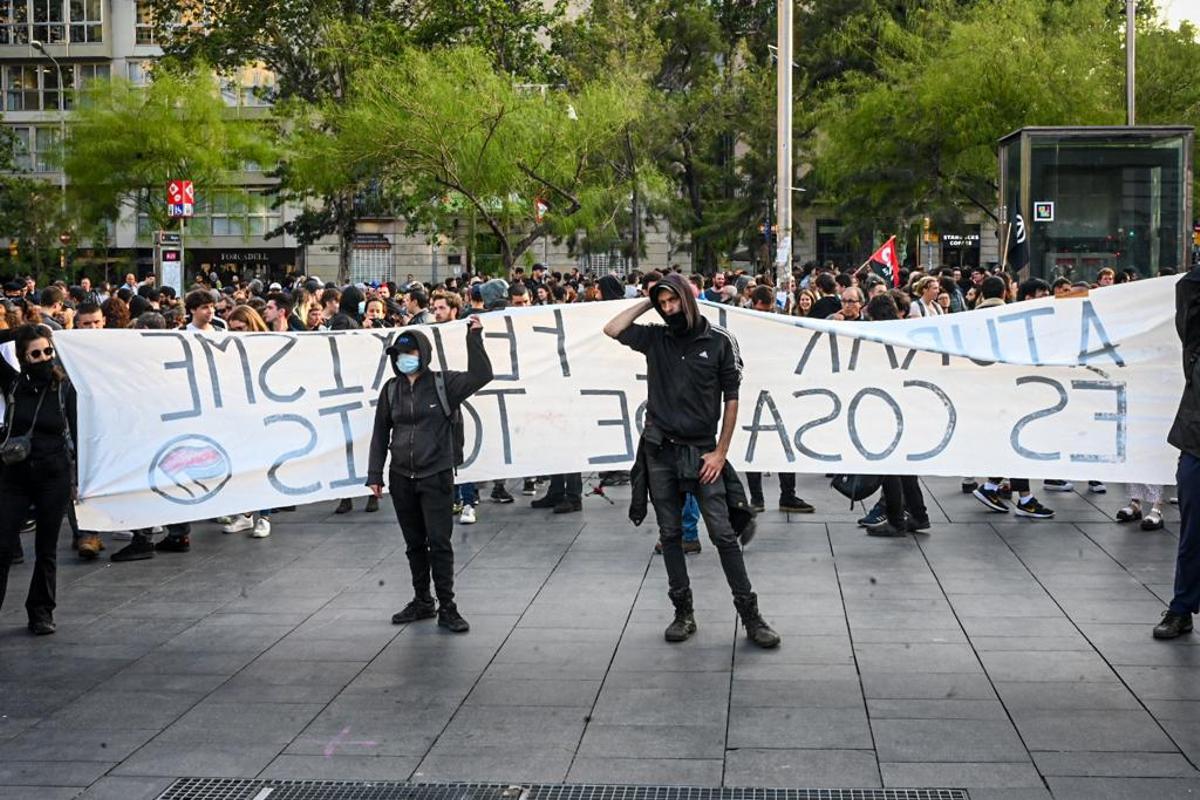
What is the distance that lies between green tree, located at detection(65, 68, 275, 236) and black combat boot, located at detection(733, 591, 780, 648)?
42.1 meters

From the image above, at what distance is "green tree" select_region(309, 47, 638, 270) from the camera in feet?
110

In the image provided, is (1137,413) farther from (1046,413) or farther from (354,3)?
(354,3)

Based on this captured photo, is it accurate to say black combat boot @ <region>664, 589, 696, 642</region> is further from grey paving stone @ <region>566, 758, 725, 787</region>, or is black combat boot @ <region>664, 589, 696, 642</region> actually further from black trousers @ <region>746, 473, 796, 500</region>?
black trousers @ <region>746, 473, 796, 500</region>

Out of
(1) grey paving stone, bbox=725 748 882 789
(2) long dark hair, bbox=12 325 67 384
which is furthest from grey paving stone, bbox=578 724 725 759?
(2) long dark hair, bbox=12 325 67 384

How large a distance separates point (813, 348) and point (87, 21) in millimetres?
64725

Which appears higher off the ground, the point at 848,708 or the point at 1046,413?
the point at 1046,413

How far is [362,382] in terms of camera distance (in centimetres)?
1026

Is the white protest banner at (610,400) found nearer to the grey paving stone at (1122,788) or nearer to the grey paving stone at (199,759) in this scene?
the grey paving stone at (199,759)

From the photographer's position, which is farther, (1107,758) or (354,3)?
(354,3)

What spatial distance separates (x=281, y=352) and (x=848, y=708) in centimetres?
463

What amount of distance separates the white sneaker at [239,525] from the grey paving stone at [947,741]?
6.89 m

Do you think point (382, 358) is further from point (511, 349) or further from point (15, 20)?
point (15, 20)

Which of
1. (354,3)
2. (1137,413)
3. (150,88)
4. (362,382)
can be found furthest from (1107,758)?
(150,88)

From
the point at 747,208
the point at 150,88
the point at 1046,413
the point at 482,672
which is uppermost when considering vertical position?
the point at 150,88
